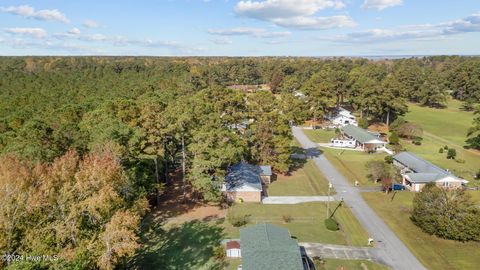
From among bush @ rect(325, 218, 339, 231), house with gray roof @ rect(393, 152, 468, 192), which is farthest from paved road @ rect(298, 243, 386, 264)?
house with gray roof @ rect(393, 152, 468, 192)

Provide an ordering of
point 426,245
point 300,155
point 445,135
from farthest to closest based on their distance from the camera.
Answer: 1. point 445,135
2. point 300,155
3. point 426,245

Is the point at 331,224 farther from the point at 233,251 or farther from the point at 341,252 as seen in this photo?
the point at 233,251

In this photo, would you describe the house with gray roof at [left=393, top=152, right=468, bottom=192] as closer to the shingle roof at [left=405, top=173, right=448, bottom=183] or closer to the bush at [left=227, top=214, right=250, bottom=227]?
the shingle roof at [left=405, top=173, right=448, bottom=183]

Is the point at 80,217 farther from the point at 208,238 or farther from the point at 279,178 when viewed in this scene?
the point at 279,178

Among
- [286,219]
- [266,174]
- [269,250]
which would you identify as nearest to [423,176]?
[266,174]

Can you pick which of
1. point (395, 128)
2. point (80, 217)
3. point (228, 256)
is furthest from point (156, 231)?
point (395, 128)

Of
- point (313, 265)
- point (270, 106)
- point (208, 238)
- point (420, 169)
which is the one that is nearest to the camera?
point (313, 265)

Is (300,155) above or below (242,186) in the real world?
below
